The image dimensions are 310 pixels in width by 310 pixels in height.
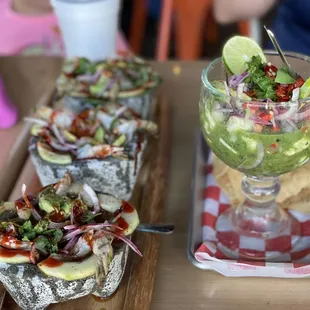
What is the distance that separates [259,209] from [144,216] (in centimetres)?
19

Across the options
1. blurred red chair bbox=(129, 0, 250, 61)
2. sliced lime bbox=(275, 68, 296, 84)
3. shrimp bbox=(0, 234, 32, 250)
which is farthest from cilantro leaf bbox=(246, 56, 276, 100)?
blurred red chair bbox=(129, 0, 250, 61)

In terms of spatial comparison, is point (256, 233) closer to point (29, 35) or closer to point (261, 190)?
point (261, 190)

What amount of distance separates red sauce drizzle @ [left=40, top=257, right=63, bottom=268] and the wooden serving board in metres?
0.10

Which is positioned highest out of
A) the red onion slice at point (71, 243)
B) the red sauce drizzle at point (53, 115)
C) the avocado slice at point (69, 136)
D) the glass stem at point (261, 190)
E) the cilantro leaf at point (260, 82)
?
the cilantro leaf at point (260, 82)

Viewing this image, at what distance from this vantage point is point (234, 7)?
5.46 ft

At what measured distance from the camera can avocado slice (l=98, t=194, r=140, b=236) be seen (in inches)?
27.9

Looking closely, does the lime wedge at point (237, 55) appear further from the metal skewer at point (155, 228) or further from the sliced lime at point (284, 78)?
the metal skewer at point (155, 228)

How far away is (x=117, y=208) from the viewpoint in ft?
2.38

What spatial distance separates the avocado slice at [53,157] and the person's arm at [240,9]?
38.1 inches

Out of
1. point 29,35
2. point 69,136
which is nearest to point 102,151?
point 69,136

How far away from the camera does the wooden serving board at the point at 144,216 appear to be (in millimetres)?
715

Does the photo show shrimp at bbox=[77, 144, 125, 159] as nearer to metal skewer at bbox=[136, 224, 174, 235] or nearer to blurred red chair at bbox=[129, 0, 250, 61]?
metal skewer at bbox=[136, 224, 174, 235]

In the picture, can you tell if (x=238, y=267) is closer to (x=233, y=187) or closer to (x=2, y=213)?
(x=233, y=187)

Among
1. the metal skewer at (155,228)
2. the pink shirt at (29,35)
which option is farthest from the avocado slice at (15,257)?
the pink shirt at (29,35)
